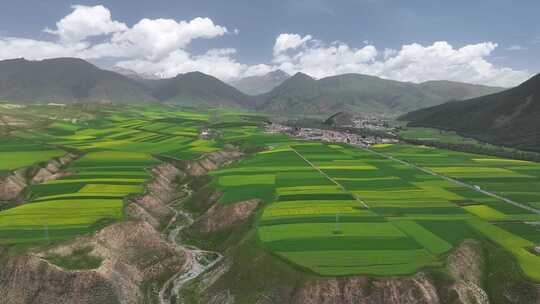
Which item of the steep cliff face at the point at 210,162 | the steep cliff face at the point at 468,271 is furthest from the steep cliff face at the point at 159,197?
the steep cliff face at the point at 468,271

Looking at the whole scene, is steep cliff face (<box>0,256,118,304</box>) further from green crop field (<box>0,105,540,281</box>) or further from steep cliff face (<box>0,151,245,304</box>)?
green crop field (<box>0,105,540,281</box>)

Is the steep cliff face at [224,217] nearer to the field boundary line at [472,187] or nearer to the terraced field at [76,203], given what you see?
the terraced field at [76,203]

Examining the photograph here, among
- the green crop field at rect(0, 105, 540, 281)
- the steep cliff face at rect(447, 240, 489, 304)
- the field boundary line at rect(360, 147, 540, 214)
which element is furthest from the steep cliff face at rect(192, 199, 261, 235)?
the field boundary line at rect(360, 147, 540, 214)

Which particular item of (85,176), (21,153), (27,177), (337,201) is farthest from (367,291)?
(21,153)

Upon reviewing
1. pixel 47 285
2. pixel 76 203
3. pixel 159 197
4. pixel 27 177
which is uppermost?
pixel 76 203

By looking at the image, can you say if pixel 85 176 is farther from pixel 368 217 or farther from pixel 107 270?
pixel 368 217

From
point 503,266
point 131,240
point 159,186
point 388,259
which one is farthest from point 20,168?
point 503,266
